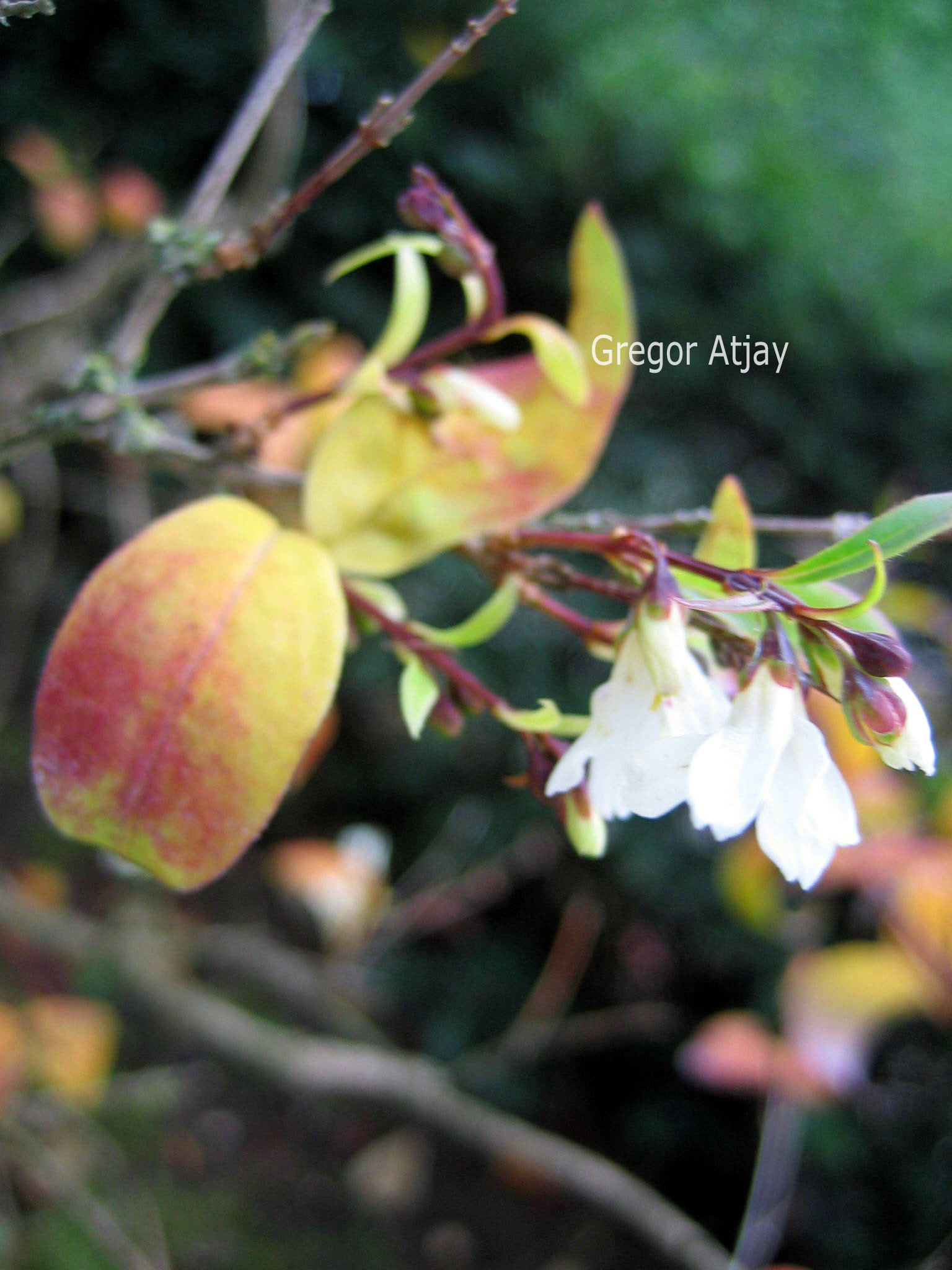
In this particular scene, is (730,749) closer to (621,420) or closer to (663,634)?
(663,634)

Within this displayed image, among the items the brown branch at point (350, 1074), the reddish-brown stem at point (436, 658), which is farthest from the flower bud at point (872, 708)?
the brown branch at point (350, 1074)

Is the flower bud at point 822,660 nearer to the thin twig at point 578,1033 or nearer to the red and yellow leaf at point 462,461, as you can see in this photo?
the red and yellow leaf at point 462,461

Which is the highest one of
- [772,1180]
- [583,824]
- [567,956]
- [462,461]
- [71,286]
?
[71,286]

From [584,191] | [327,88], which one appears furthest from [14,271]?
[584,191]

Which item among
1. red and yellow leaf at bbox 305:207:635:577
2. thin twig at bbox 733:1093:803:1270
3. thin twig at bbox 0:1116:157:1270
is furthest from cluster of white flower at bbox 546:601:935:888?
thin twig at bbox 733:1093:803:1270

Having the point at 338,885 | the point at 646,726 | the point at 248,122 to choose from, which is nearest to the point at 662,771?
the point at 646,726

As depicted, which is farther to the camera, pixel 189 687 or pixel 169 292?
pixel 169 292

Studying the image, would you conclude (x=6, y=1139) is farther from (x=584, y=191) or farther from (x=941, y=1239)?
(x=584, y=191)
